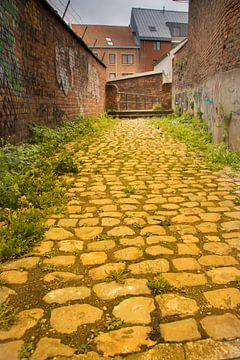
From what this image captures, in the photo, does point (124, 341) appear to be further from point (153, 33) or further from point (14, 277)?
point (153, 33)

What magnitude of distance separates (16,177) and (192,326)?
118 inches

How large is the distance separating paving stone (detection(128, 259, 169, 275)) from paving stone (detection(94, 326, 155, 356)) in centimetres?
57

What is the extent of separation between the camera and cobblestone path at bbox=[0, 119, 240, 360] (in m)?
1.60

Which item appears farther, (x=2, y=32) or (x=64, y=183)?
(x=2, y=32)

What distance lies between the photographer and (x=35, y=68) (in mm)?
6660

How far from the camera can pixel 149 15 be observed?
4309 centimetres

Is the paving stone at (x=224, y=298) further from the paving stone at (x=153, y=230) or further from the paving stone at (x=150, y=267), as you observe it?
the paving stone at (x=153, y=230)

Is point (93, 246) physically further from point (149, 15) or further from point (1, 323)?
point (149, 15)

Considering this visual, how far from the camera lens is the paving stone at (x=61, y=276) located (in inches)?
84.7

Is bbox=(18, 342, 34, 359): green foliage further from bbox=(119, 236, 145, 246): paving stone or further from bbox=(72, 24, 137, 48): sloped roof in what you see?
bbox=(72, 24, 137, 48): sloped roof

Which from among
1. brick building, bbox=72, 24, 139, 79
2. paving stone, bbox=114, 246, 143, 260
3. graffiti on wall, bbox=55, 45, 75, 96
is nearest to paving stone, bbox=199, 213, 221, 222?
paving stone, bbox=114, 246, 143, 260

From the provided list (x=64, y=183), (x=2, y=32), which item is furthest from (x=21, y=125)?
(x=64, y=183)

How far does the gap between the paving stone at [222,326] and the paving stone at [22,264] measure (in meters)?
1.33

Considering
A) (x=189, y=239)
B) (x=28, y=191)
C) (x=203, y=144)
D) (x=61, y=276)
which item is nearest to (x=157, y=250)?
(x=189, y=239)
